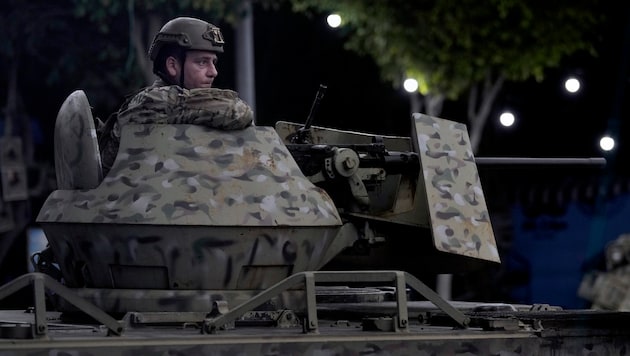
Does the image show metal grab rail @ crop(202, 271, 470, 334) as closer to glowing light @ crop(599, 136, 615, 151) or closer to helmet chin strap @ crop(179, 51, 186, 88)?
helmet chin strap @ crop(179, 51, 186, 88)

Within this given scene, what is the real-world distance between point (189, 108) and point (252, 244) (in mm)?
995

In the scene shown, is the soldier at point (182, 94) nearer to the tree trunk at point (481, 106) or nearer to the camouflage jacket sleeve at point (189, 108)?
the camouflage jacket sleeve at point (189, 108)

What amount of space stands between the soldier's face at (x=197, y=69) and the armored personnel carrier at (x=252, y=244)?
0.54 m

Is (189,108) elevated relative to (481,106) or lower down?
lower down

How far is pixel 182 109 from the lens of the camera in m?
12.1

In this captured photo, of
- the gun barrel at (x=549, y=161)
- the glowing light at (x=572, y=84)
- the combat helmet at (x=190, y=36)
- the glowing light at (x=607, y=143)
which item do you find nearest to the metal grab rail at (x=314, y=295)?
the combat helmet at (x=190, y=36)

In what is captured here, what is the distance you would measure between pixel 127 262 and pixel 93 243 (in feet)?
0.83

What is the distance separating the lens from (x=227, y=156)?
12.0 metres

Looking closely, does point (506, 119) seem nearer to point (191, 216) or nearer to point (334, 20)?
point (334, 20)

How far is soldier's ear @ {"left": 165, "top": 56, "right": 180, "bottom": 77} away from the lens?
12.6 metres

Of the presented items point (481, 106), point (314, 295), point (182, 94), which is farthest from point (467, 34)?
point (314, 295)

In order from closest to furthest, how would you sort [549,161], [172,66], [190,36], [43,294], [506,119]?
1. [43,294]
2. [190,36]
3. [172,66]
4. [549,161]
5. [506,119]

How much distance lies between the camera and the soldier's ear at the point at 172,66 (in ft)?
41.3

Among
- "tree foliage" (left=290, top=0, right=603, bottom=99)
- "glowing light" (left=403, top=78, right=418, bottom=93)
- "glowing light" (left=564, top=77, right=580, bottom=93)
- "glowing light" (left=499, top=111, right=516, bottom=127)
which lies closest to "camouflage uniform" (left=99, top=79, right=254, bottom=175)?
"tree foliage" (left=290, top=0, right=603, bottom=99)
